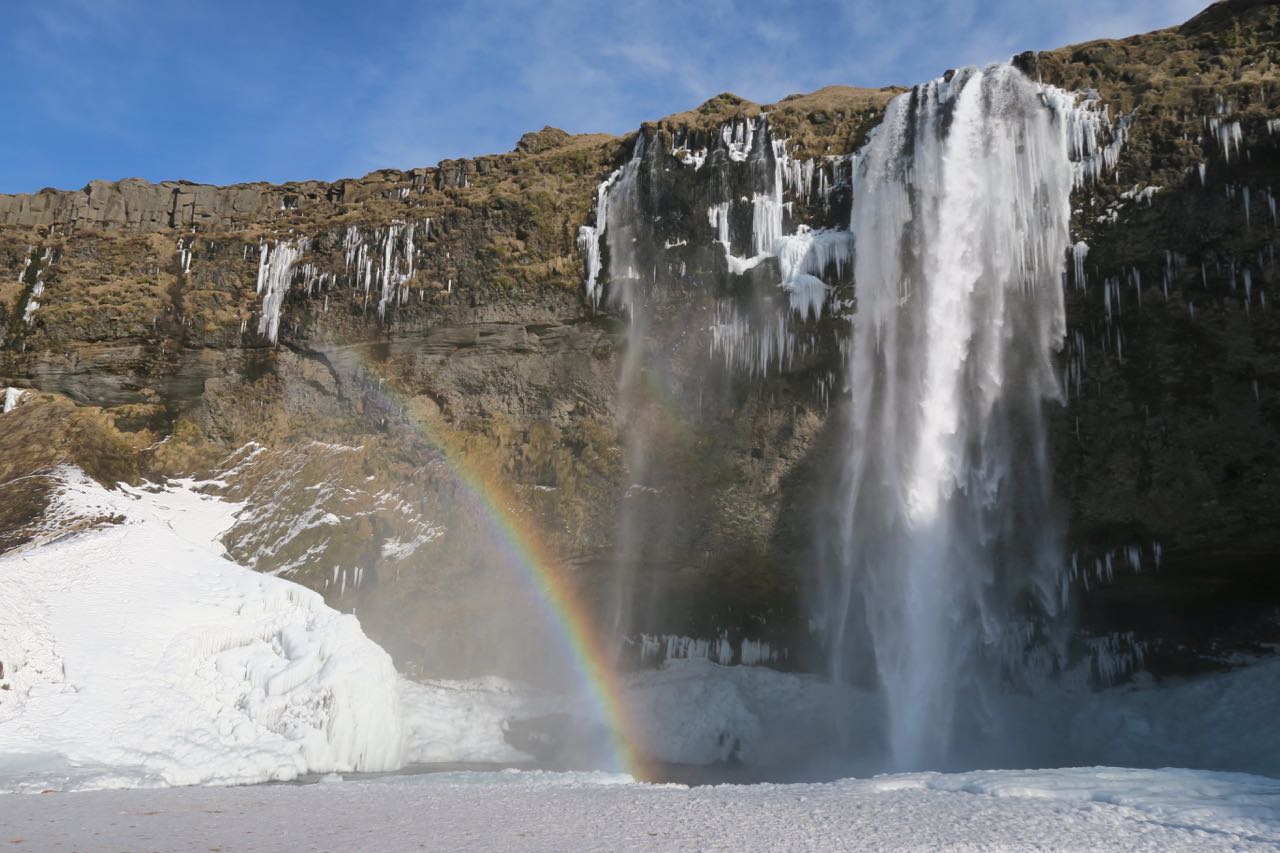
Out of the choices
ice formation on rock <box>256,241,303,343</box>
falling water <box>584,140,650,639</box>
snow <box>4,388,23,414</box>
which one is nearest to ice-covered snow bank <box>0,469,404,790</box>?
ice formation on rock <box>256,241,303,343</box>

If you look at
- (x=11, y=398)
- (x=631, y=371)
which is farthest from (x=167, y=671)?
(x=11, y=398)

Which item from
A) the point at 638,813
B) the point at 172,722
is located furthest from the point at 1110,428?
the point at 172,722

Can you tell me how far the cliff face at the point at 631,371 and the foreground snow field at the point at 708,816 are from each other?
1092cm

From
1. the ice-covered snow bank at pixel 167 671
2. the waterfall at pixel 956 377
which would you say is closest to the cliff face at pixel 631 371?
the waterfall at pixel 956 377

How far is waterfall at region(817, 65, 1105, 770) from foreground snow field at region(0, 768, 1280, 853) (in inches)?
377

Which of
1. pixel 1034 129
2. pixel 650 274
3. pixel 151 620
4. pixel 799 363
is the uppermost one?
pixel 1034 129

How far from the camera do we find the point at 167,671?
17.7 metres

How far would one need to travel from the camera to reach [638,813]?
31.3 feet

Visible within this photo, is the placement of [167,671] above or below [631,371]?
below

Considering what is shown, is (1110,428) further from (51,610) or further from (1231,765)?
(51,610)

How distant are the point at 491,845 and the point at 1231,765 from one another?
745 inches

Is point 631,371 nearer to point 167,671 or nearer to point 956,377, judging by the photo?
point 956,377

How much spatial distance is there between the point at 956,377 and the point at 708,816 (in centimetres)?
1547

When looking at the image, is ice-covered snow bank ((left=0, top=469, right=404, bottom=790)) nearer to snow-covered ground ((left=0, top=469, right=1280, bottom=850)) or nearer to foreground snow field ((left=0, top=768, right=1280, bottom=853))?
snow-covered ground ((left=0, top=469, right=1280, bottom=850))
